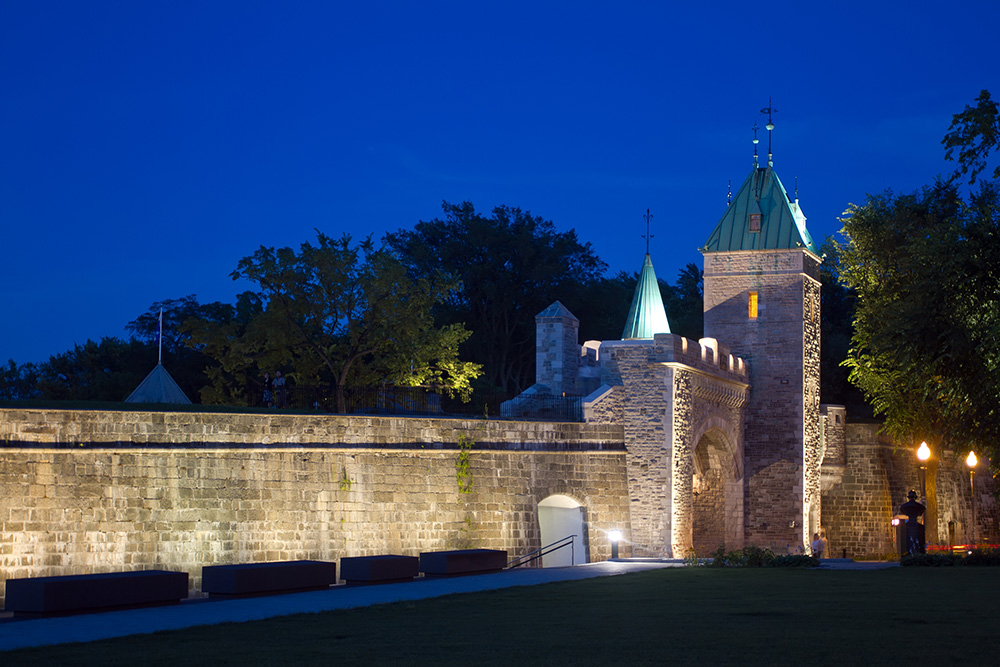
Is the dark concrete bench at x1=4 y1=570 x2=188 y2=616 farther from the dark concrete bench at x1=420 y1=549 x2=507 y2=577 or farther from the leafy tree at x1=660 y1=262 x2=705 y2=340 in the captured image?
the leafy tree at x1=660 y1=262 x2=705 y2=340

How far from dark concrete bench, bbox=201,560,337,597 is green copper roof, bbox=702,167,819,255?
21.6m

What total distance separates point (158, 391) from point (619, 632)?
754 inches

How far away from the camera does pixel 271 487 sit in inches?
877

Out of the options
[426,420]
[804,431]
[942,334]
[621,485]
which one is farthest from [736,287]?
[942,334]

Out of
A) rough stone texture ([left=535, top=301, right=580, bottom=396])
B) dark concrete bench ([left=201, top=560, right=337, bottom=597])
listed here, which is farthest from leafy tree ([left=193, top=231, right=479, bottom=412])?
dark concrete bench ([left=201, top=560, right=337, bottom=597])

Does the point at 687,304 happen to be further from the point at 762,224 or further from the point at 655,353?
the point at 655,353

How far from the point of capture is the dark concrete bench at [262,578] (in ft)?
56.1

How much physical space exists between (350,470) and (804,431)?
57.4ft

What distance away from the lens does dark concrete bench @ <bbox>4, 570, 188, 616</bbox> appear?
48.5 ft

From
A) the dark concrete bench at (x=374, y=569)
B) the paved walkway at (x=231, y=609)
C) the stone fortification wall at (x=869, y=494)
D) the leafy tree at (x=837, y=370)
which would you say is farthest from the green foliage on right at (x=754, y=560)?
the leafy tree at (x=837, y=370)

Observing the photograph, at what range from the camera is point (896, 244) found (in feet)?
110

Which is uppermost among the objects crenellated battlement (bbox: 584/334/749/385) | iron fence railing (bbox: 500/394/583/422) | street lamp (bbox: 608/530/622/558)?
crenellated battlement (bbox: 584/334/749/385)

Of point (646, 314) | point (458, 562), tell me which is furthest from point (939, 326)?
point (646, 314)

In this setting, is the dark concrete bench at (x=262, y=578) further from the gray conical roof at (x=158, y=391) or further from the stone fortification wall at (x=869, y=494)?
the stone fortification wall at (x=869, y=494)
